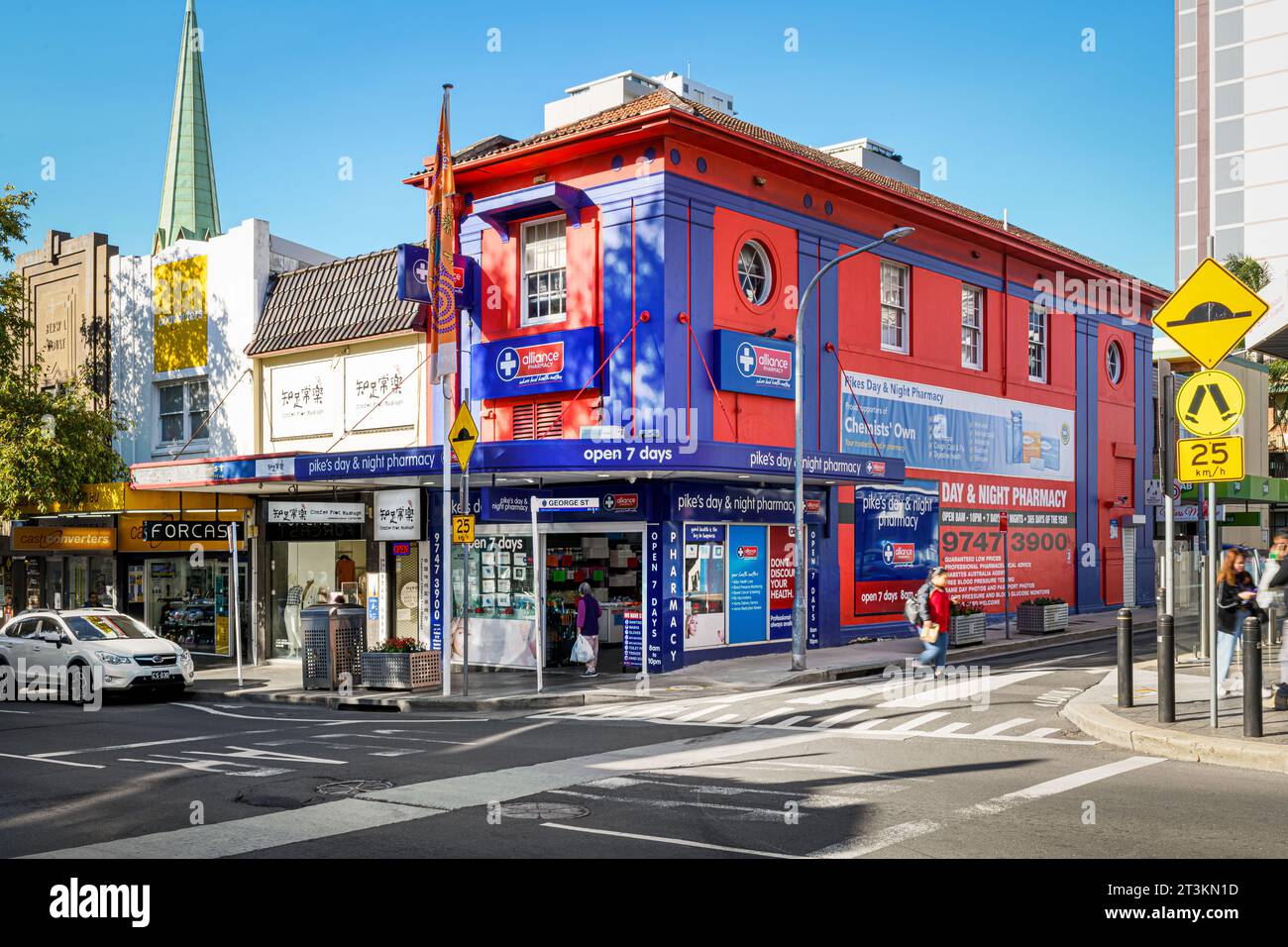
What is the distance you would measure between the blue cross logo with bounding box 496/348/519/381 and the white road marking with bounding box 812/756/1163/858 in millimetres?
14816

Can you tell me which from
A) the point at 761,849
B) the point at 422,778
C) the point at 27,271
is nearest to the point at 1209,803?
the point at 761,849

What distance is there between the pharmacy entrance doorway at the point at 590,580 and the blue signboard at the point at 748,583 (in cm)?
184

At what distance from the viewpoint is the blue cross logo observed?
23.1 m

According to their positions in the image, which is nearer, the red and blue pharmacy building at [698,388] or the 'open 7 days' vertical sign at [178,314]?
the red and blue pharmacy building at [698,388]

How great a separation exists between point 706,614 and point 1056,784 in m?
12.3

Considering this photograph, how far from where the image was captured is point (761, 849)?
24.9 feet

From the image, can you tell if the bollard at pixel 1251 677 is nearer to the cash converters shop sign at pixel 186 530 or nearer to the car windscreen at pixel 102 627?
the car windscreen at pixel 102 627

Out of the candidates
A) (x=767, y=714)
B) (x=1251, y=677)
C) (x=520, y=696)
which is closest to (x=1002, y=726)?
(x=767, y=714)

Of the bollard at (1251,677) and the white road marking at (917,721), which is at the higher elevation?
the bollard at (1251,677)

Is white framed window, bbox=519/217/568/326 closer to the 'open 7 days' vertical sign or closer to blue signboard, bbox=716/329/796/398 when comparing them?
blue signboard, bbox=716/329/796/398

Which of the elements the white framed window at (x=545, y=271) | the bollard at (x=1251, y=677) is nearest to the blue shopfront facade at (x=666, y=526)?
the white framed window at (x=545, y=271)

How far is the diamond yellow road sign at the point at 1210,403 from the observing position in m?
11.2

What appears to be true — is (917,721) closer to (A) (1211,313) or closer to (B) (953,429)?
(A) (1211,313)
